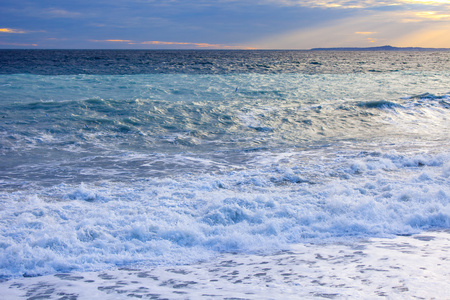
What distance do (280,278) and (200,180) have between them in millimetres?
3627

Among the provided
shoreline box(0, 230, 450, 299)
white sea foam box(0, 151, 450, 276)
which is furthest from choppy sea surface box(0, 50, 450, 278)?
shoreline box(0, 230, 450, 299)

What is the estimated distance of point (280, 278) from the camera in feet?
11.7

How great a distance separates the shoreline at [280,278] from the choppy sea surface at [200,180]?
0.27 m

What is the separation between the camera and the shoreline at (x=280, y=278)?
10.7 ft

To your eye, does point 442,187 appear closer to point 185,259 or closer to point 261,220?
point 261,220

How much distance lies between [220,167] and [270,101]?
10.8 m

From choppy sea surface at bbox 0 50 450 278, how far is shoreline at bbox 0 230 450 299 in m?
0.27

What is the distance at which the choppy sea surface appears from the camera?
4.48 meters

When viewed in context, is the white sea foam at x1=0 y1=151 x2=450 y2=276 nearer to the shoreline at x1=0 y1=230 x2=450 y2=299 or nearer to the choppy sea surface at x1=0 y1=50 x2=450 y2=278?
the choppy sea surface at x1=0 y1=50 x2=450 y2=278

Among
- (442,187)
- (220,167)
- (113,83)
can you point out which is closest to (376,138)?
(442,187)

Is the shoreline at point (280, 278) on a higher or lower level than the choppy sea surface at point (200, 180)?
lower

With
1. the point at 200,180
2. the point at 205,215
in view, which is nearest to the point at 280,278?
the point at 205,215

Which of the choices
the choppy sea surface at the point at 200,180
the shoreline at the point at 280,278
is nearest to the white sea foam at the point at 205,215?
the choppy sea surface at the point at 200,180

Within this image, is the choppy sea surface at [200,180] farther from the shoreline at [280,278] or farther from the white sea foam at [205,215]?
the shoreline at [280,278]
